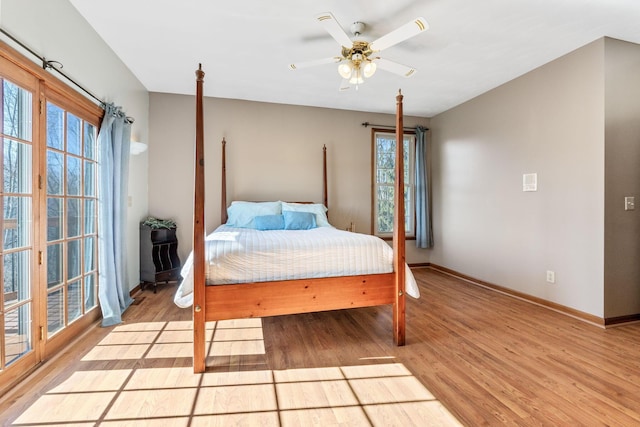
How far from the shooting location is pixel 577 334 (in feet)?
8.15

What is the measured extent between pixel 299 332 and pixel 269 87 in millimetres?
2964

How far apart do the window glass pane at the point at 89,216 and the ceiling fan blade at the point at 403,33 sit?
275cm

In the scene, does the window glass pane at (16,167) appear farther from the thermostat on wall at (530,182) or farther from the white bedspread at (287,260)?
the thermostat on wall at (530,182)

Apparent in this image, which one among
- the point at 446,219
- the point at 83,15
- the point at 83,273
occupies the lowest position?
the point at 83,273

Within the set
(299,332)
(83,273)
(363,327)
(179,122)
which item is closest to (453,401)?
(363,327)

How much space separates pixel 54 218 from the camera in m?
2.15

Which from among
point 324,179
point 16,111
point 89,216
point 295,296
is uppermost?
point 16,111

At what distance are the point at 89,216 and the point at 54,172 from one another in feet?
1.97

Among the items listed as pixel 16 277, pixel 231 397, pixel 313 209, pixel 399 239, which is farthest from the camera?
pixel 313 209

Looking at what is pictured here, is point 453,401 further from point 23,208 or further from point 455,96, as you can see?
point 455,96

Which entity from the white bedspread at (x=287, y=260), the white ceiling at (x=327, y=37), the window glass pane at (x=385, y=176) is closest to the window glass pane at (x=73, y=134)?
the white ceiling at (x=327, y=37)

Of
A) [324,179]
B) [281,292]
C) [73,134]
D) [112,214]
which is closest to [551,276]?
[281,292]

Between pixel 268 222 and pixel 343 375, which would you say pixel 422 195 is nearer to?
pixel 268 222

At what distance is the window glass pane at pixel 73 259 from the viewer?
234cm
